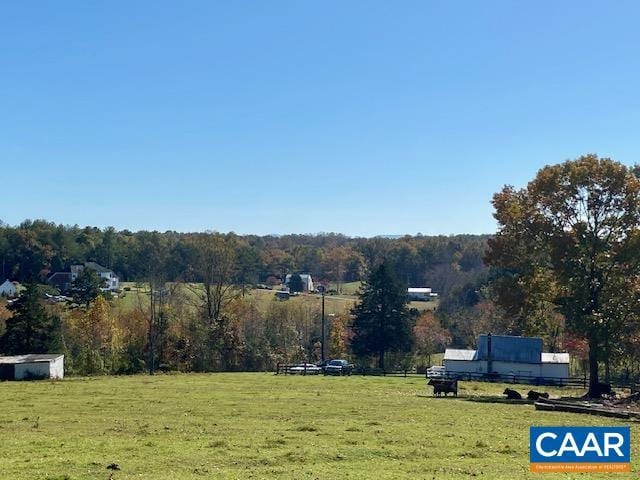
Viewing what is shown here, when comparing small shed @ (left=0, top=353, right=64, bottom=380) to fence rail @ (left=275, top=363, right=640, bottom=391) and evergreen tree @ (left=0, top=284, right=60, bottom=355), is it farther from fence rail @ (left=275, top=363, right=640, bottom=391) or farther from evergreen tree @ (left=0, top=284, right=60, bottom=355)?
fence rail @ (left=275, top=363, right=640, bottom=391)

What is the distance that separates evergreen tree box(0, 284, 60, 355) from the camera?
6538 cm

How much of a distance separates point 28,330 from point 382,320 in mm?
37116

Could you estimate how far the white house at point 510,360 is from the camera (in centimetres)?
6372

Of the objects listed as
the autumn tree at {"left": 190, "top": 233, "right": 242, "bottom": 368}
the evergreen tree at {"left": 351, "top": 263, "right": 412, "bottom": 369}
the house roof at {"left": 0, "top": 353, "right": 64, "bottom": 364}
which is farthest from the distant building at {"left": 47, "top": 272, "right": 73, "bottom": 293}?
the evergreen tree at {"left": 351, "top": 263, "right": 412, "bottom": 369}

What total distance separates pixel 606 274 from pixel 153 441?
3446 cm

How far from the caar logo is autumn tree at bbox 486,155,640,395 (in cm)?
2295

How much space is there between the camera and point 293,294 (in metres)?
140

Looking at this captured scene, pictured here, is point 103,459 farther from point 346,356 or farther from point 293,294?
point 293,294

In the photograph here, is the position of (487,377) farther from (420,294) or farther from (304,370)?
(420,294)

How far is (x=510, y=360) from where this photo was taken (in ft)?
211

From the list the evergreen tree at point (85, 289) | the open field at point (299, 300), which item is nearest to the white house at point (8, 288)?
the open field at point (299, 300)

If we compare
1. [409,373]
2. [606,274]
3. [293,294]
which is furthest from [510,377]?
[293,294]

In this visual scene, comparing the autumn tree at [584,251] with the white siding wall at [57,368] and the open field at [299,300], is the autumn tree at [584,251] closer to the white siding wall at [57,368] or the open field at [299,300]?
the white siding wall at [57,368]

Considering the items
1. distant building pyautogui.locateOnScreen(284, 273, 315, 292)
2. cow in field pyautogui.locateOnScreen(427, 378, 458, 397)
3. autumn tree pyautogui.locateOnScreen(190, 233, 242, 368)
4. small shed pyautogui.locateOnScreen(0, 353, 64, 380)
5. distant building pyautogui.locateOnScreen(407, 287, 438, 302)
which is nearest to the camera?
cow in field pyautogui.locateOnScreen(427, 378, 458, 397)
